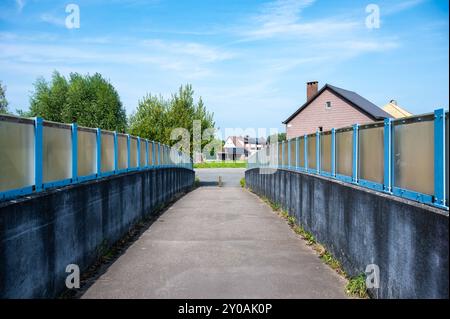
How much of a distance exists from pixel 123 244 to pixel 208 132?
112 ft

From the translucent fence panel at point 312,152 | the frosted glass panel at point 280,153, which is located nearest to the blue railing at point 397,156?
the translucent fence panel at point 312,152

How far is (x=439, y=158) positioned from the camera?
4410mm

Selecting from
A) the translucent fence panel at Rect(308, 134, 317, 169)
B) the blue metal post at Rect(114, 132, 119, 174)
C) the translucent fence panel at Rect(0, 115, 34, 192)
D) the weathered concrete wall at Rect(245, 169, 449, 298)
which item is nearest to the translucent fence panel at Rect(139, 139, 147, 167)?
the blue metal post at Rect(114, 132, 119, 174)

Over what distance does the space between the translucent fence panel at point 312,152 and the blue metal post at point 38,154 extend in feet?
23.0

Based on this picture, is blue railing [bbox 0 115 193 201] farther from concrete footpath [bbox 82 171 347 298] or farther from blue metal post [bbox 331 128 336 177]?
blue metal post [bbox 331 128 336 177]

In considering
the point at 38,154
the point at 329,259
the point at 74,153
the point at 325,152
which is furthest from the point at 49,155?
the point at 325,152

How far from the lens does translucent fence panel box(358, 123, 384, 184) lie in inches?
252

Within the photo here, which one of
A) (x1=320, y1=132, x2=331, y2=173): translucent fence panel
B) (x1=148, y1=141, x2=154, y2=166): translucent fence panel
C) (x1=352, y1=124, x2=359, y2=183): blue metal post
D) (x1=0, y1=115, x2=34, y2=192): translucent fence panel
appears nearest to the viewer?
(x1=0, y1=115, x2=34, y2=192): translucent fence panel

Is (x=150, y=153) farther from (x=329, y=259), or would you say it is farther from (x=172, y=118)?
(x=172, y=118)

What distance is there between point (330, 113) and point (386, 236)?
1593 inches

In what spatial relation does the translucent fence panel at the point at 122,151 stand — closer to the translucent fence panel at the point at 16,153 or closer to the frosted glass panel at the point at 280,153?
the translucent fence panel at the point at 16,153
